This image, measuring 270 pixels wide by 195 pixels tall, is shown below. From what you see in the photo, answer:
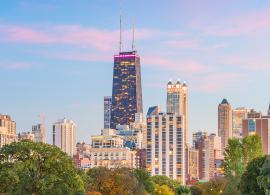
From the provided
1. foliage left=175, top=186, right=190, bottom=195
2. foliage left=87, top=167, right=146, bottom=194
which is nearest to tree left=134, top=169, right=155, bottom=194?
foliage left=175, top=186, right=190, bottom=195

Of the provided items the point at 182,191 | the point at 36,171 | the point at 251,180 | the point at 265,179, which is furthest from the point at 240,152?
the point at 36,171

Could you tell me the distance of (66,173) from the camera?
40156mm

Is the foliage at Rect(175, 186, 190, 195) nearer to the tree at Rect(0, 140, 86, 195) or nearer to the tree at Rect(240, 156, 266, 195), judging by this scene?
the tree at Rect(240, 156, 266, 195)

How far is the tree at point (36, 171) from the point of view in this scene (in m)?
38.9

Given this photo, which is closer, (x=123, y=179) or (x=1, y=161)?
(x=1, y=161)

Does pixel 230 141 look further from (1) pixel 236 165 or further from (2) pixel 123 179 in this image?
(2) pixel 123 179

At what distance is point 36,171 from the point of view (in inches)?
1563

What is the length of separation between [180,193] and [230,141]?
23.3m

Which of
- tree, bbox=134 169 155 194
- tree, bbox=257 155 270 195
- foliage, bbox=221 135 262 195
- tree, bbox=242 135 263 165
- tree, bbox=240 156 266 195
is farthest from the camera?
tree, bbox=134 169 155 194

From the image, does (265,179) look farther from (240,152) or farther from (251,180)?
(240,152)

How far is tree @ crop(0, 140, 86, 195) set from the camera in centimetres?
3894

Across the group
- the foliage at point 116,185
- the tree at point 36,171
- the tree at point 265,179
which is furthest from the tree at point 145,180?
the tree at point 36,171

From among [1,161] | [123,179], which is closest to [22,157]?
[1,161]

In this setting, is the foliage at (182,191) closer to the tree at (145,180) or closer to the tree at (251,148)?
the tree at (145,180)
